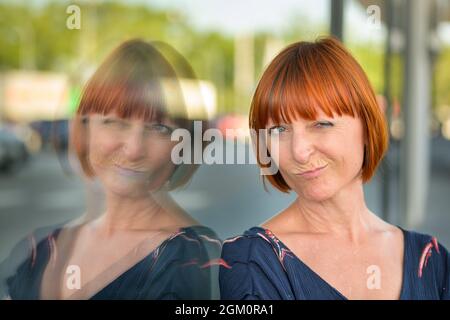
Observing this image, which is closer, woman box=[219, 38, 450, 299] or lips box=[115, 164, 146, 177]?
woman box=[219, 38, 450, 299]

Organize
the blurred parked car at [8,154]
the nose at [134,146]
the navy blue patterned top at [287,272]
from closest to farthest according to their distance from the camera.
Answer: the navy blue patterned top at [287,272] < the nose at [134,146] < the blurred parked car at [8,154]

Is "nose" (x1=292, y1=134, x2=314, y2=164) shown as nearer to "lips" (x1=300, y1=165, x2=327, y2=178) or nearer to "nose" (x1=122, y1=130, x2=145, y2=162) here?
"lips" (x1=300, y1=165, x2=327, y2=178)

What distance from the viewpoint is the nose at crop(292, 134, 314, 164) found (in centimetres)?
142

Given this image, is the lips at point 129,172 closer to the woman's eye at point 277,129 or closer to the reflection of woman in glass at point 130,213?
the reflection of woman in glass at point 130,213

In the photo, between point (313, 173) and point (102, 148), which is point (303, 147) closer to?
point (313, 173)

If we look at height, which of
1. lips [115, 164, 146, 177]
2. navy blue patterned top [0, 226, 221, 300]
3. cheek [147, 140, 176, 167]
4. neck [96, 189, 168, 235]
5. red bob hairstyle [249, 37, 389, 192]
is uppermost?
red bob hairstyle [249, 37, 389, 192]

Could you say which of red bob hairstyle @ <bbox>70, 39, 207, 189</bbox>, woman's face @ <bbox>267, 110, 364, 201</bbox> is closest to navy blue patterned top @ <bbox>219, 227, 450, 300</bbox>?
woman's face @ <bbox>267, 110, 364, 201</bbox>

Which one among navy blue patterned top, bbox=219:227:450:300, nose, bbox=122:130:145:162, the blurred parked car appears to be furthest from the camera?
the blurred parked car

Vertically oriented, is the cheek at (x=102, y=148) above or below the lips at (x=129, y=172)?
above

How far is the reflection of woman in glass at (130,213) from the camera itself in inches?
59.5

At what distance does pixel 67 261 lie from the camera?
5.19ft

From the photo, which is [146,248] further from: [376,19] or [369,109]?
[376,19]

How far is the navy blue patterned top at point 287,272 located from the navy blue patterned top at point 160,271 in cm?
6

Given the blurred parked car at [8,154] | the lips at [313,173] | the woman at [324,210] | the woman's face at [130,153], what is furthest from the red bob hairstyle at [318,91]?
the blurred parked car at [8,154]
